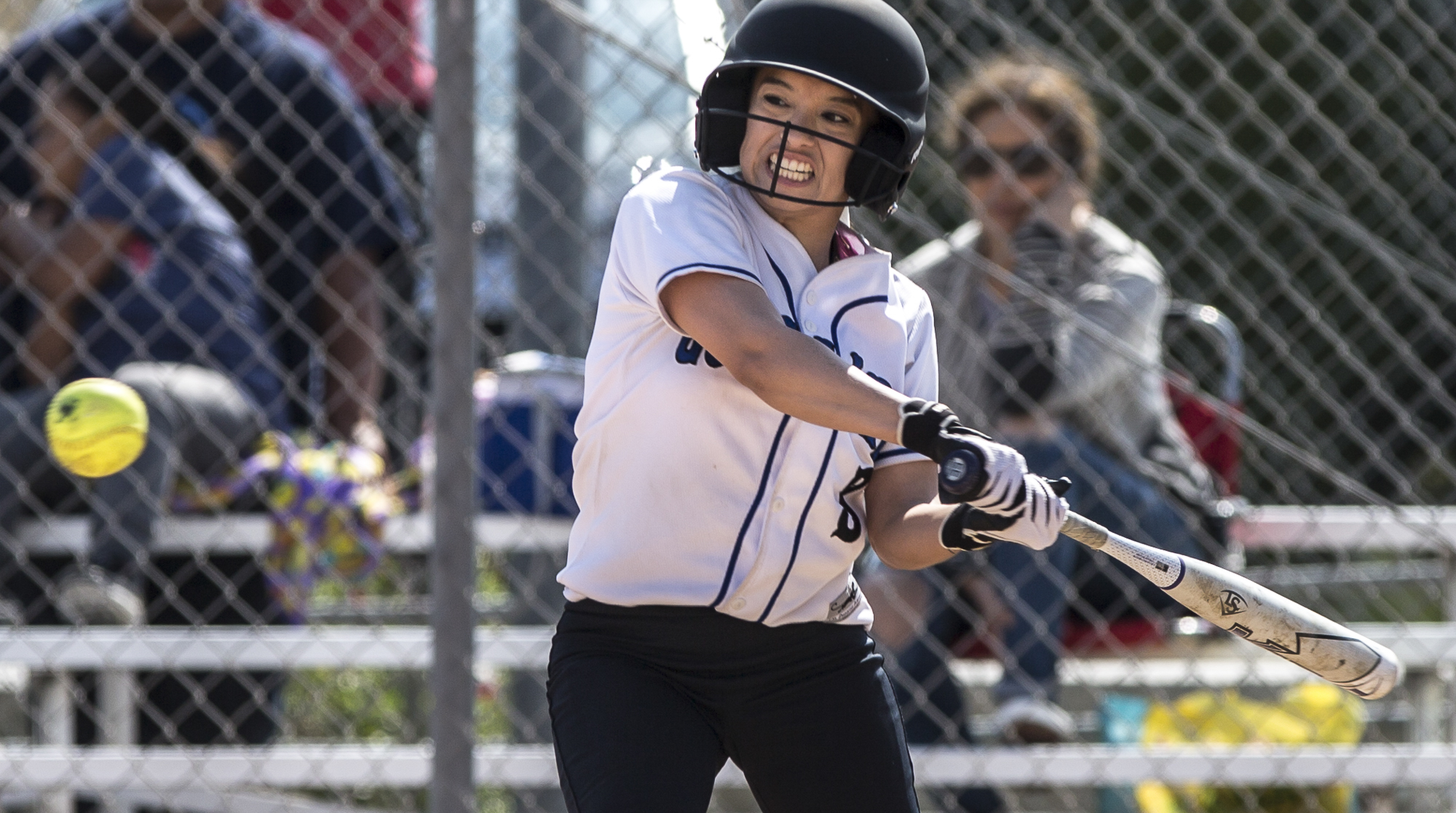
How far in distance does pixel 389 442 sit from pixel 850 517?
222cm

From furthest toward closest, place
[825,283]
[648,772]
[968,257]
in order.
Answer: [968,257], [825,283], [648,772]

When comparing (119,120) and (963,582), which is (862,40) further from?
(119,120)

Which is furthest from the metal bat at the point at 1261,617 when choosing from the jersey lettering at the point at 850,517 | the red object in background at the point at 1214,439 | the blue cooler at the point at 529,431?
the red object in background at the point at 1214,439

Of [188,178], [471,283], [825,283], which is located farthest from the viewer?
[188,178]

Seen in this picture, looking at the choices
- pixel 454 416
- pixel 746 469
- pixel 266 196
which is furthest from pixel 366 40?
pixel 746 469

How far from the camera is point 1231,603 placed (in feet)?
5.98

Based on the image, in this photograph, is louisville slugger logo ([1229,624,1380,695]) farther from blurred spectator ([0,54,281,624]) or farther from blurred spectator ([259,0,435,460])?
blurred spectator ([259,0,435,460])

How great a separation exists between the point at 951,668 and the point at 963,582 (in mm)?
213

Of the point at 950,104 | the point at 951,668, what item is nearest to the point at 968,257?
the point at 950,104

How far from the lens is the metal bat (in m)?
1.81

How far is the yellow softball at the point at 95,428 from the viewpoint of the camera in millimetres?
2885

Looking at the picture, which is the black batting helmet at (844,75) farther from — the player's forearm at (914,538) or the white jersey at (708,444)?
the player's forearm at (914,538)

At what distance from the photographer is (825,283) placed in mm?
2002

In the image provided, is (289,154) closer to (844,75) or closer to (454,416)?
(454,416)
